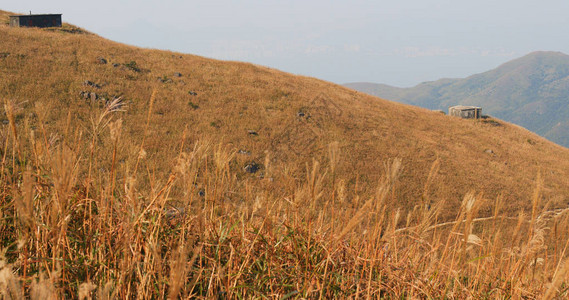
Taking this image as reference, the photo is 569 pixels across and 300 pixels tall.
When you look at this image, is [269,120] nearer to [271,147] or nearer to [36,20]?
[271,147]

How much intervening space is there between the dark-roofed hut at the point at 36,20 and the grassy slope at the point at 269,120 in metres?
8.48

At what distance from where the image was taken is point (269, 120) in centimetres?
2327

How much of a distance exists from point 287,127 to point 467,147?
14525 mm

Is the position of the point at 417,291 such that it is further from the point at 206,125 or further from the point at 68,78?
the point at 68,78

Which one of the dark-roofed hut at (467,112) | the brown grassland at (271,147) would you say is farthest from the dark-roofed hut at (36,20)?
the dark-roofed hut at (467,112)

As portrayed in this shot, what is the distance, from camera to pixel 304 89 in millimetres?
32188

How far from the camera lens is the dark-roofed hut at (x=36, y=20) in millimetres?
35875

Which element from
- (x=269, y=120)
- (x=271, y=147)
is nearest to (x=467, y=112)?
(x=269, y=120)

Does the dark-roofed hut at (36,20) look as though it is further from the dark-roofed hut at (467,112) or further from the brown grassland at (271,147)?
the dark-roofed hut at (467,112)

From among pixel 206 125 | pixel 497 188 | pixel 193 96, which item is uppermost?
pixel 193 96

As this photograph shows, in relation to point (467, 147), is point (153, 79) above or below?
above

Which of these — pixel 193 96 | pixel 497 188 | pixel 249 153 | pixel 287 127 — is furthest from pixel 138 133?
pixel 497 188

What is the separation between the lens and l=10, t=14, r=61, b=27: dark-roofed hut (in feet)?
118

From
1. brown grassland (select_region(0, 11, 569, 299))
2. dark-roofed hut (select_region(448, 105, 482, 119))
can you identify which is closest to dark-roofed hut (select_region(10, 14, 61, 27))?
brown grassland (select_region(0, 11, 569, 299))
